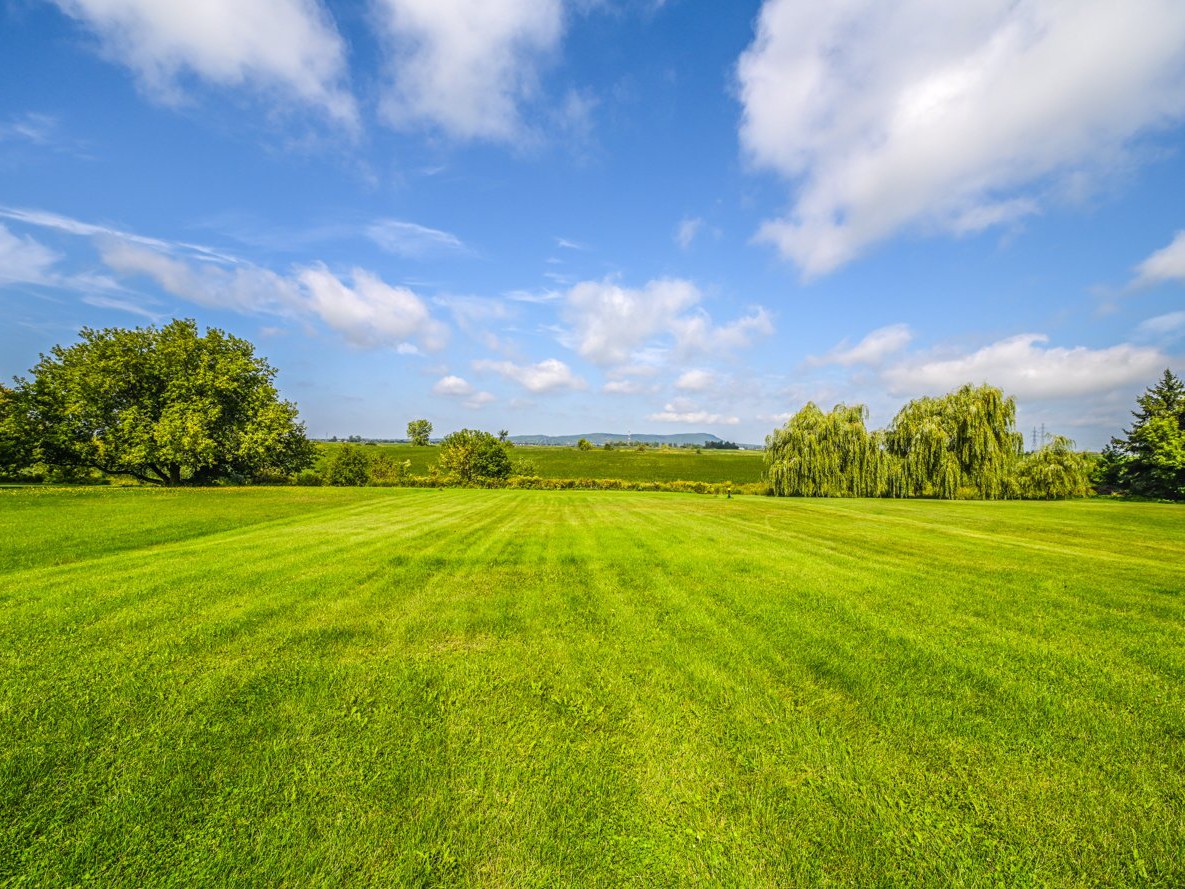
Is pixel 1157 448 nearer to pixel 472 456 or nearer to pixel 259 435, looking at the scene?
pixel 472 456

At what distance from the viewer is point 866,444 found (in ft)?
94.1

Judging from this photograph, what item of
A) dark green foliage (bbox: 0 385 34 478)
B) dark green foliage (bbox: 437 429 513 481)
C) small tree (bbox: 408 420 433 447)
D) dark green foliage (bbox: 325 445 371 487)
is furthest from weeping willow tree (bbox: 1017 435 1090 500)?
small tree (bbox: 408 420 433 447)

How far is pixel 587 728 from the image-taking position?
351cm

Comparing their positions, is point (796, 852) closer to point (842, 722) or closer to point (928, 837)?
point (928, 837)

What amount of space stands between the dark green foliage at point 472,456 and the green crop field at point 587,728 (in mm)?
34344

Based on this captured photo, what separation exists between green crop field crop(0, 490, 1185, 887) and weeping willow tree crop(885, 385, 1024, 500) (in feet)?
72.8

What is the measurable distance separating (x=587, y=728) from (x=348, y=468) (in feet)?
135

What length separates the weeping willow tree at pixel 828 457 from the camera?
28.3 metres

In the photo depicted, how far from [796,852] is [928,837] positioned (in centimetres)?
77

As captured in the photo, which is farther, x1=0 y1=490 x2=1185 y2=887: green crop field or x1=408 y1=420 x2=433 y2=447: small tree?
x1=408 y1=420 x2=433 y2=447: small tree

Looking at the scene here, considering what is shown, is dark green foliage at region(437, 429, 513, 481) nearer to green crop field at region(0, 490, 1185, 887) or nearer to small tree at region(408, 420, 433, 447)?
green crop field at region(0, 490, 1185, 887)

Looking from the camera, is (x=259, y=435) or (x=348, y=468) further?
(x=348, y=468)

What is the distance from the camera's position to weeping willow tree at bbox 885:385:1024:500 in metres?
25.8

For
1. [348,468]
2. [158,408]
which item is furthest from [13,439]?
[348,468]
